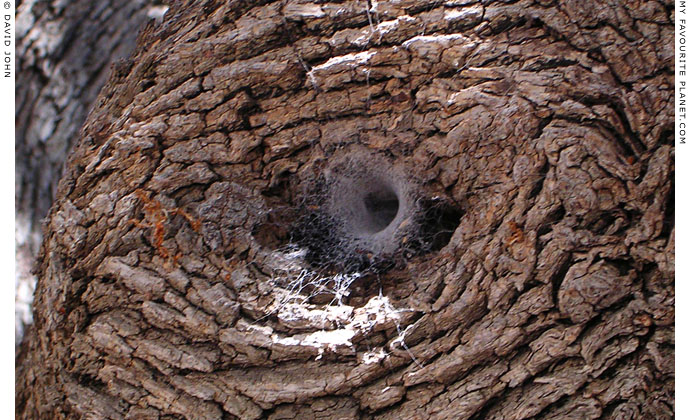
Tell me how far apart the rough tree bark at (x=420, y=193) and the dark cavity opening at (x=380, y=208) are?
1.55ft

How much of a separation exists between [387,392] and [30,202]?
223cm

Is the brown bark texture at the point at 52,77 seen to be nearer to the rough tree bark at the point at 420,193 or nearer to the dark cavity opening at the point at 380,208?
the rough tree bark at the point at 420,193

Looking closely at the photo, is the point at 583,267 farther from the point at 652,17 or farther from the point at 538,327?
the point at 652,17

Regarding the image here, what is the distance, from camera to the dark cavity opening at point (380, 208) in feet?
7.86

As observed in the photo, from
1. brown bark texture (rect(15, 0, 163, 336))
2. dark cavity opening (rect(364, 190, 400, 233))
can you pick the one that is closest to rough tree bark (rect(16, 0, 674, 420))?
dark cavity opening (rect(364, 190, 400, 233))

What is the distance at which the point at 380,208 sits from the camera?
2.50 metres

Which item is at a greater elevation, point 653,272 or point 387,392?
point 653,272

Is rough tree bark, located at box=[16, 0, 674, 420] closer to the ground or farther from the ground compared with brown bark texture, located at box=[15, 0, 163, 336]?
closer to the ground

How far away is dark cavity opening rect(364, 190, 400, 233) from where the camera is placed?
240 centimetres

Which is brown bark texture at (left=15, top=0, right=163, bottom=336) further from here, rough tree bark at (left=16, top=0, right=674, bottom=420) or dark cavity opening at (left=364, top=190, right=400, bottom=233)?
dark cavity opening at (left=364, top=190, right=400, bottom=233)

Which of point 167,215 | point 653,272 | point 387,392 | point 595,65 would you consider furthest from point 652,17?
point 167,215

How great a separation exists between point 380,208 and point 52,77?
1.90 metres

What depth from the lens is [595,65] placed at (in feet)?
5.55

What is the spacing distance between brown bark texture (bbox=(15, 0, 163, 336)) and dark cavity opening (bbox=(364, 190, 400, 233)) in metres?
1.51
